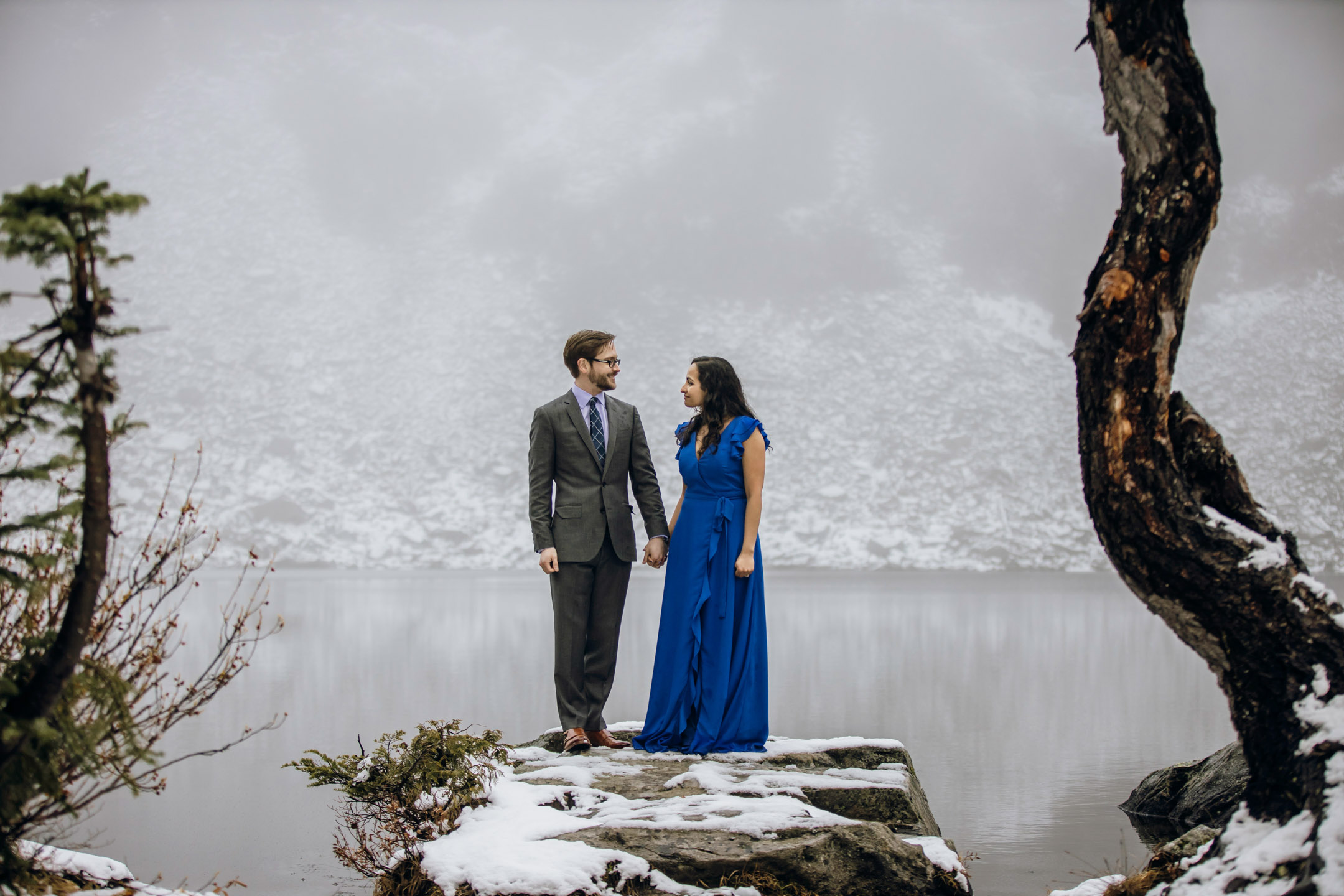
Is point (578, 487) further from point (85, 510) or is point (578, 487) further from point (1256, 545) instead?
point (1256, 545)

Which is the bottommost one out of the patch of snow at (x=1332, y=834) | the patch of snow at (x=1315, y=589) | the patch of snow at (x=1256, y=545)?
the patch of snow at (x=1332, y=834)

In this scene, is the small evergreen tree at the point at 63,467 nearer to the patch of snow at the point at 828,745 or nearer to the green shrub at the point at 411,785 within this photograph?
the green shrub at the point at 411,785

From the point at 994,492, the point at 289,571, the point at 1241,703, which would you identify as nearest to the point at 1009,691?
the point at 1241,703

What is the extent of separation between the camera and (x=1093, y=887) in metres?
4.22

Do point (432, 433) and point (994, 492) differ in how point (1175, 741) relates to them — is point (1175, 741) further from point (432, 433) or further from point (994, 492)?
point (432, 433)

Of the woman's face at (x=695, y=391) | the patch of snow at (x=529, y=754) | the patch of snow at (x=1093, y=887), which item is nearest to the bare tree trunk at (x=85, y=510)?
the patch of snow at (x=529, y=754)

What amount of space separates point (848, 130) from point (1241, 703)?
386ft

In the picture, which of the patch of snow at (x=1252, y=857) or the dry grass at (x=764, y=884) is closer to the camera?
the patch of snow at (x=1252, y=857)

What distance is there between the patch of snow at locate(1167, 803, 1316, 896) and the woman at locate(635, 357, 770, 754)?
2.48m

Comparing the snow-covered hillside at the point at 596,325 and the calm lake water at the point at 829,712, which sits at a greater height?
the snow-covered hillside at the point at 596,325

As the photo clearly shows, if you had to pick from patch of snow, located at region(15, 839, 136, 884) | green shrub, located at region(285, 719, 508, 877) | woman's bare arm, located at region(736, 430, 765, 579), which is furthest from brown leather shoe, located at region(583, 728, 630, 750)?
patch of snow, located at region(15, 839, 136, 884)

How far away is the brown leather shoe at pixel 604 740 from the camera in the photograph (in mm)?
5645

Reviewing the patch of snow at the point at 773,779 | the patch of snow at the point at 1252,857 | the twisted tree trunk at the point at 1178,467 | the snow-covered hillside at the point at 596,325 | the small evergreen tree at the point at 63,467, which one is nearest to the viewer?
the small evergreen tree at the point at 63,467

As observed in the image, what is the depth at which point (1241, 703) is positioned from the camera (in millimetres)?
3398
